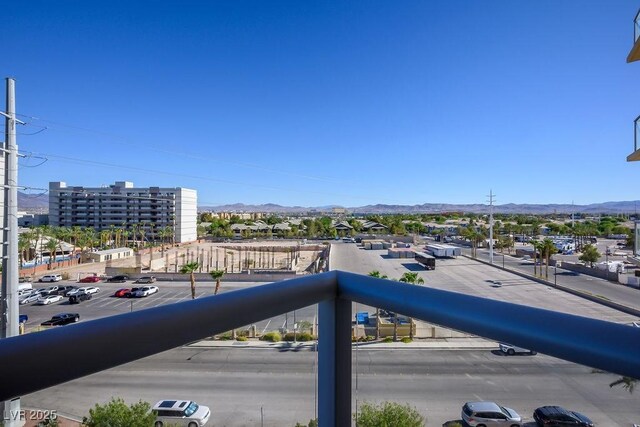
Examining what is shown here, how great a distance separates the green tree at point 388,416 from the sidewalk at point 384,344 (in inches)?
3.9

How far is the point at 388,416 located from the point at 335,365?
0.41ft

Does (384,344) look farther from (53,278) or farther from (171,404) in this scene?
(53,278)

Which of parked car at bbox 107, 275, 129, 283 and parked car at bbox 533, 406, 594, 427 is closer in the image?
parked car at bbox 533, 406, 594, 427

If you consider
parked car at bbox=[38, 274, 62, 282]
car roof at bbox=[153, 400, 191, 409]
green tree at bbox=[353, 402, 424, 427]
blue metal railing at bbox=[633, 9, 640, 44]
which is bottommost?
parked car at bbox=[38, 274, 62, 282]

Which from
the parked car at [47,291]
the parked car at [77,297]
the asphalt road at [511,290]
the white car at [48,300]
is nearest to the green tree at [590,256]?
the asphalt road at [511,290]

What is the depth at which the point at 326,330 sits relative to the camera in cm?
→ 69

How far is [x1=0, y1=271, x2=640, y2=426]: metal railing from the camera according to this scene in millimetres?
347

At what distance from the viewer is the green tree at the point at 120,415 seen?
48 centimetres

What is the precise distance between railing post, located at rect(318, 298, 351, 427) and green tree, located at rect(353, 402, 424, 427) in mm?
28

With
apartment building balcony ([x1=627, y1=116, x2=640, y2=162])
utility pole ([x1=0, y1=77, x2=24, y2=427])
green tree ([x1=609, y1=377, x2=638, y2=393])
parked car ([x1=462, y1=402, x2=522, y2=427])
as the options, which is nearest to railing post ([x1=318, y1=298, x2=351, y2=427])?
parked car ([x1=462, y1=402, x2=522, y2=427])

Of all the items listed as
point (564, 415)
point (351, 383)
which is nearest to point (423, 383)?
point (351, 383)

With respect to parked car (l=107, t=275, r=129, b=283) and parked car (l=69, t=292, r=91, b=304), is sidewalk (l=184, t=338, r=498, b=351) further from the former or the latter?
parked car (l=107, t=275, r=129, b=283)

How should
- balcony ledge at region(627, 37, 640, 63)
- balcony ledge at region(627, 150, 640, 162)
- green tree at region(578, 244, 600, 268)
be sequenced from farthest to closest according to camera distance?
green tree at region(578, 244, 600, 268) < balcony ledge at region(627, 150, 640, 162) < balcony ledge at region(627, 37, 640, 63)

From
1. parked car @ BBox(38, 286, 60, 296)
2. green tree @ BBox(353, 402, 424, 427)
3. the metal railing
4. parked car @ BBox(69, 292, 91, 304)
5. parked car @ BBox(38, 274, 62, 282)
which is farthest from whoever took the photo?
parked car @ BBox(38, 274, 62, 282)
